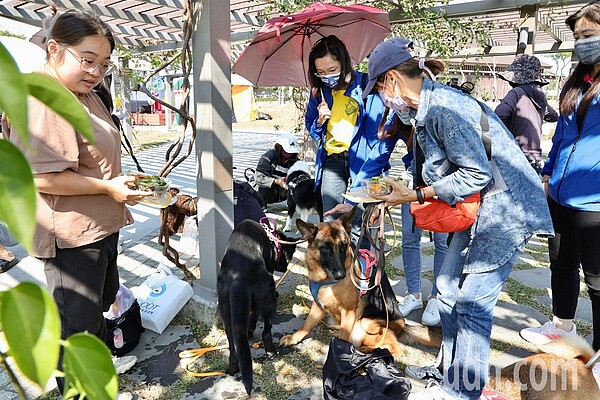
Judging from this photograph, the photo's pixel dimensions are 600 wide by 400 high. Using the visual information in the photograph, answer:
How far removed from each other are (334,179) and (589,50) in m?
1.91

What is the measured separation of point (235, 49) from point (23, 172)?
9598mm

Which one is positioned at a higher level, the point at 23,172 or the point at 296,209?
the point at 23,172

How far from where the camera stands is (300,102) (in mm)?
8742

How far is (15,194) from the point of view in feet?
1.15

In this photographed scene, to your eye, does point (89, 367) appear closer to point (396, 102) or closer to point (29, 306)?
point (29, 306)

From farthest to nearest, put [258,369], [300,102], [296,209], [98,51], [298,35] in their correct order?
[300,102], [296,209], [298,35], [258,369], [98,51]

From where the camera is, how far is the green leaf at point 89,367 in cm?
38

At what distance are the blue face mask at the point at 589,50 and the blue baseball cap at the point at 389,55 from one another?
1172 mm

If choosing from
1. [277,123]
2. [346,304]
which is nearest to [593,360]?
[346,304]

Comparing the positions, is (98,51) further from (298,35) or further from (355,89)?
(298,35)

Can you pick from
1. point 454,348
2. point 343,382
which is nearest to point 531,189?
point 454,348

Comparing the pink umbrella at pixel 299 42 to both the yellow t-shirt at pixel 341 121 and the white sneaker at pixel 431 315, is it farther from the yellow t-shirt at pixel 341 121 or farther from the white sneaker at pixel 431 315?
the white sneaker at pixel 431 315

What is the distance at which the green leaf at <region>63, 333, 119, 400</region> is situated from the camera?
381 millimetres

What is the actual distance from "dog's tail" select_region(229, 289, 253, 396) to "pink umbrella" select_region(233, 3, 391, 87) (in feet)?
7.41
